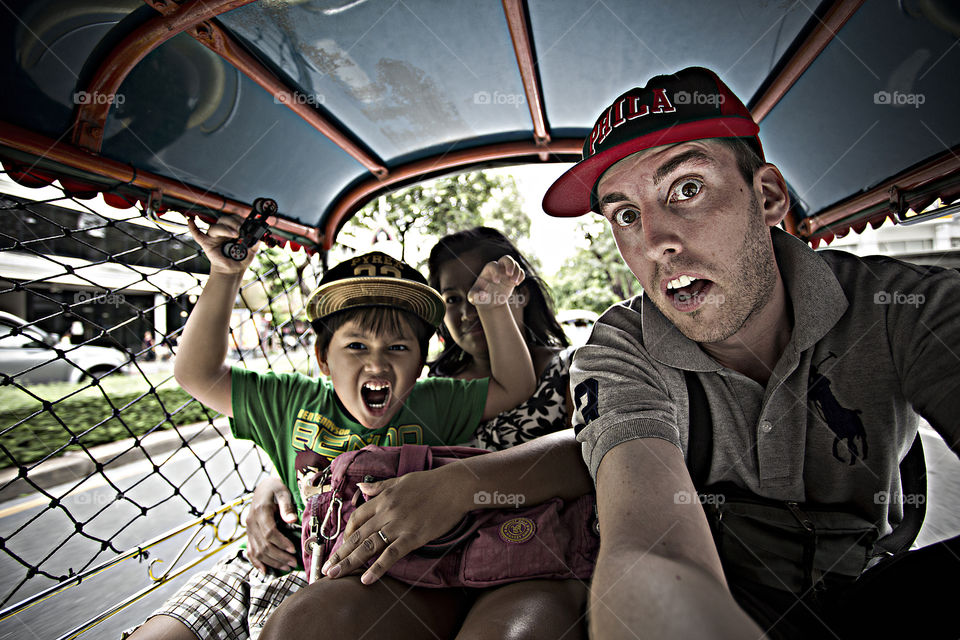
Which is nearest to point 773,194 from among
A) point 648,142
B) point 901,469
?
point 648,142

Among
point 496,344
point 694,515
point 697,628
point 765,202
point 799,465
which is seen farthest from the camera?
point 496,344

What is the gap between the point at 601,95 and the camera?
1775mm

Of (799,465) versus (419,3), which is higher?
(419,3)

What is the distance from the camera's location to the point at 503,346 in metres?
1.75

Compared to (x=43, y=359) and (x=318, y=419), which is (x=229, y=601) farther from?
(x=43, y=359)

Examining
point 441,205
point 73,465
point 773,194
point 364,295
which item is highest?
point 441,205

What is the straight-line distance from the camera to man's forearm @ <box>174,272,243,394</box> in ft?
5.00

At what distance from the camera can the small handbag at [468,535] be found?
1130 mm

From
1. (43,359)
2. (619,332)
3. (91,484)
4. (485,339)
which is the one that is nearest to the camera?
(619,332)

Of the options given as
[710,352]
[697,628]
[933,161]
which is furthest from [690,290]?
[933,161]

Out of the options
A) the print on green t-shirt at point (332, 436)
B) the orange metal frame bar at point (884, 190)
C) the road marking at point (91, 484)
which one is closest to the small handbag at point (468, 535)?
the print on green t-shirt at point (332, 436)

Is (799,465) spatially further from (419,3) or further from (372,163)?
(372,163)

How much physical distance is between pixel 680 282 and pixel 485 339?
1054 mm

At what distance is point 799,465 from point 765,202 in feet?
2.24
